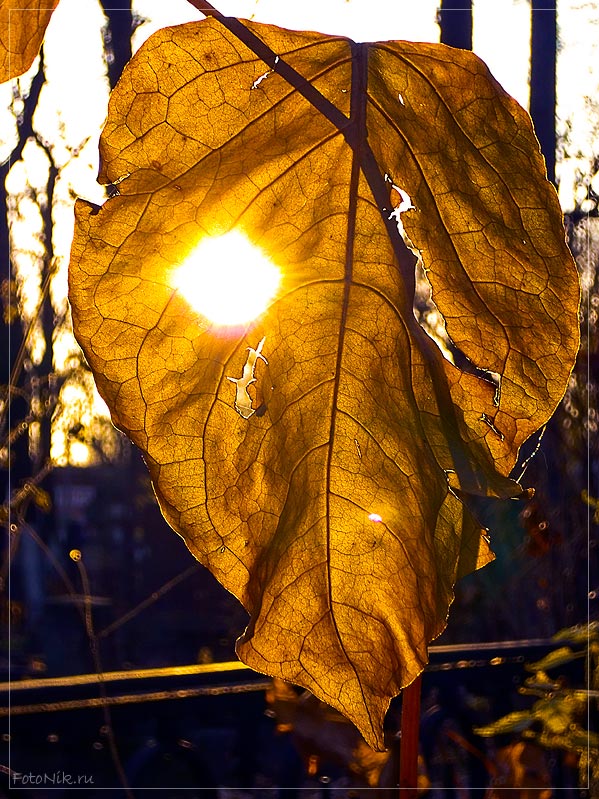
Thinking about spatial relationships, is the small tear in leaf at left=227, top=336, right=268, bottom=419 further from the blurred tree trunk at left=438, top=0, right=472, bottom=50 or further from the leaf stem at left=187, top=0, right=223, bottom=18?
the blurred tree trunk at left=438, top=0, right=472, bottom=50

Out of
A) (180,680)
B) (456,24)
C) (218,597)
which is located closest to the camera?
(456,24)

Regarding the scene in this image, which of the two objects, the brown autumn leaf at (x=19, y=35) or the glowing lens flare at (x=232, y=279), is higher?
the brown autumn leaf at (x=19, y=35)

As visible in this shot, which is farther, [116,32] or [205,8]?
[116,32]

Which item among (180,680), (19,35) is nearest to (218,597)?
(180,680)

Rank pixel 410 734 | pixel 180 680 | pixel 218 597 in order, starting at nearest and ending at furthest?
pixel 410 734
pixel 180 680
pixel 218 597

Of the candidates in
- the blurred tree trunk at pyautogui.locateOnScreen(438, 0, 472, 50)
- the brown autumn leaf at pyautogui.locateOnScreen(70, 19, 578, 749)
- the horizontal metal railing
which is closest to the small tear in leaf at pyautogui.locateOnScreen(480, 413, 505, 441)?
the brown autumn leaf at pyautogui.locateOnScreen(70, 19, 578, 749)

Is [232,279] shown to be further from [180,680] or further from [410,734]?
[180,680]

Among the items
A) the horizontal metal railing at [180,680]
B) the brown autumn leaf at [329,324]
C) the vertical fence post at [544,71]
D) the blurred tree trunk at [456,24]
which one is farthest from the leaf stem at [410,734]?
the vertical fence post at [544,71]

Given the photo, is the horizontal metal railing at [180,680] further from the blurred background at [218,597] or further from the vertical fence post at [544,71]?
the vertical fence post at [544,71]
